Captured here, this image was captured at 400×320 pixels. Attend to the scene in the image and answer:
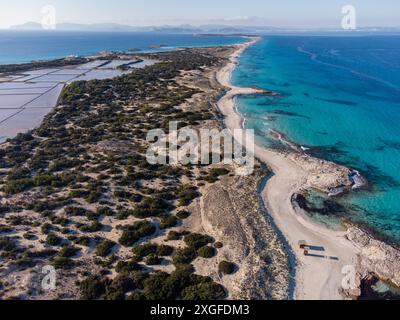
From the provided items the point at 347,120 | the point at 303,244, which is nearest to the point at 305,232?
the point at 303,244

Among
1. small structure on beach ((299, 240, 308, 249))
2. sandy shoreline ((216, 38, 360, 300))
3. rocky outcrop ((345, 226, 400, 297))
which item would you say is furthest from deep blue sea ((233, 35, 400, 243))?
small structure on beach ((299, 240, 308, 249))

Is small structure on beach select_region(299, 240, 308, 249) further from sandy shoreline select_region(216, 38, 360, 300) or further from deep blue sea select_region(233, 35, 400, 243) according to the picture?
deep blue sea select_region(233, 35, 400, 243)

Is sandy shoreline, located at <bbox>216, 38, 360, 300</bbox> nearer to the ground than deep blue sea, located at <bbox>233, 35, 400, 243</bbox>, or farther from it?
nearer to the ground

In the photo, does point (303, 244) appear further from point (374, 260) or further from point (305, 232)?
point (374, 260)

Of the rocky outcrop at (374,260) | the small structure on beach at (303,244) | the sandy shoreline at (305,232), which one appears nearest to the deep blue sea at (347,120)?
the rocky outcrop at (374,260)

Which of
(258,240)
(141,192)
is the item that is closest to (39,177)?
(141,192)
